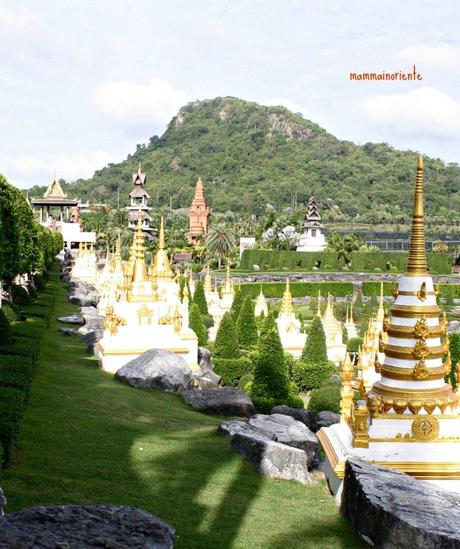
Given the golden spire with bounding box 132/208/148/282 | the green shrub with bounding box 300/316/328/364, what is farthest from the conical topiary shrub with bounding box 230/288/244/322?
the golden spire with bounding box 132/208/148/282

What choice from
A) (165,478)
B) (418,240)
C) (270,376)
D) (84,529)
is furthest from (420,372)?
(270,376)

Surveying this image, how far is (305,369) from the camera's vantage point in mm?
26250

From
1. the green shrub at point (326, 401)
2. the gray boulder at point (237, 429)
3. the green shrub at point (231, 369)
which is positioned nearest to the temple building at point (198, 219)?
the green shrub at point (231, 369)

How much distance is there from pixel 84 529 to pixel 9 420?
393 centimetres

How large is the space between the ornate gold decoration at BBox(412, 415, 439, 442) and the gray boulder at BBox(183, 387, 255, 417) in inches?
276

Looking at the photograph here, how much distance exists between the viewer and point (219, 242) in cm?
7806

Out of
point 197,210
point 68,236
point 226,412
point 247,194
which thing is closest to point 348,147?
point 247,194

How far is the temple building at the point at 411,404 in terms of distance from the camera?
10.6m

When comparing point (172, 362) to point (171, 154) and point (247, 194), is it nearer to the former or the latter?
point (247, 194)

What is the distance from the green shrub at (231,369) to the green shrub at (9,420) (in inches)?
565

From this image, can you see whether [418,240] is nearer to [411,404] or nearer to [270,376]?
[411,404]

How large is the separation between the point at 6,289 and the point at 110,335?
12971mm

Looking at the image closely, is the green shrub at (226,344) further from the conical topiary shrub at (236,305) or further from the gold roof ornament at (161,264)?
the conical topiary shrub at (236,305)

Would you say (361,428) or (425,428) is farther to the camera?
(425,428)
